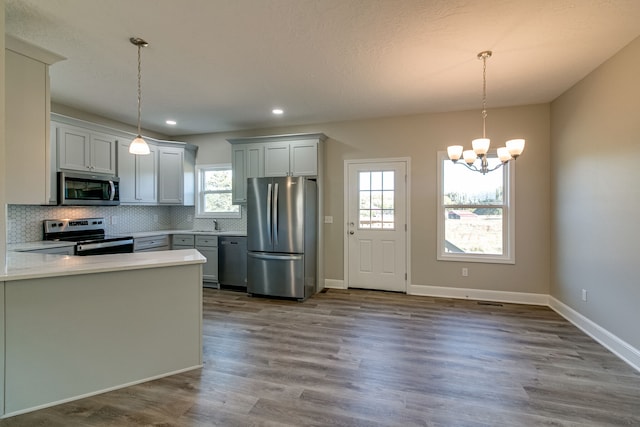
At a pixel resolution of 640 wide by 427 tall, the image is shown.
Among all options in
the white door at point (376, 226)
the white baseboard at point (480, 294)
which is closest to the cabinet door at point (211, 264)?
the white door at point (376, 226)

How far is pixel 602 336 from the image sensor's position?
2859mm

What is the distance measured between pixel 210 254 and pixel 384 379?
3.54 m

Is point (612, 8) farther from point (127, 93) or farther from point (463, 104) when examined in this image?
point (127, 93)

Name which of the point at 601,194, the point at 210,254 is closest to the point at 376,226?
the point at 601,194

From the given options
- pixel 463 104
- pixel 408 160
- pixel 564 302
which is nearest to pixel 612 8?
pixel 463 104

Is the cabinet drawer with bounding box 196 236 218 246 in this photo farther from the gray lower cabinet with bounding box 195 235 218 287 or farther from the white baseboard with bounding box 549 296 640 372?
the white baseboard with bounding box 549 296 640 372

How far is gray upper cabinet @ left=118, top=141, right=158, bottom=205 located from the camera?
14.9ft

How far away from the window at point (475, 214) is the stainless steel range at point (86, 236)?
4531 millimetres

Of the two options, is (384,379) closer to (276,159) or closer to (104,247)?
(276,159)

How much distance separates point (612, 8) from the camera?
6.77 feet

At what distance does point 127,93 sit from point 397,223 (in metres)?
3.97

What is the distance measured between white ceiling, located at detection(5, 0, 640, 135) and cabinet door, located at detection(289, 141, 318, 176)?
0.72 metres

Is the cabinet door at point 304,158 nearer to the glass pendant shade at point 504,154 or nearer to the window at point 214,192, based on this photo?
the window at point 214,192

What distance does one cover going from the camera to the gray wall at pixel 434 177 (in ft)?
13.2
